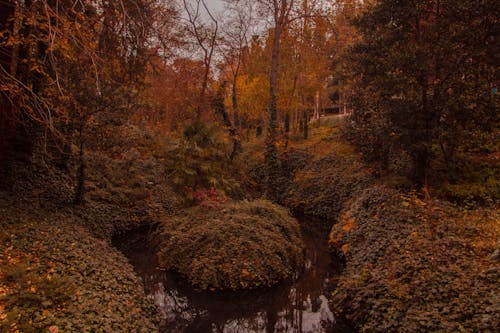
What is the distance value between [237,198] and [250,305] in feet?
27.8

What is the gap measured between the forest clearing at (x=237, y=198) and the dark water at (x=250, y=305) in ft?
0.15

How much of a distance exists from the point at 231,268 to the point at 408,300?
13.8 ft

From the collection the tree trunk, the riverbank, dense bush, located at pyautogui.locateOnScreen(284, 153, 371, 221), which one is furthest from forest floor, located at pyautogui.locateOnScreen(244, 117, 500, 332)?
the tree trunk

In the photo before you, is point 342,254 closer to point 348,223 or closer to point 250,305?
point 348,223

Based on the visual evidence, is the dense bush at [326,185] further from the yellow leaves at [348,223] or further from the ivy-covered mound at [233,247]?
the ivy-covered mound at [233,247]

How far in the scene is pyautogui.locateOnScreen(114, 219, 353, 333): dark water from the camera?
7.06 m

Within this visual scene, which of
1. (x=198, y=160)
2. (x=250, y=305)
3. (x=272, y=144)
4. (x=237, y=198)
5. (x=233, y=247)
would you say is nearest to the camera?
(x=250, y=305)

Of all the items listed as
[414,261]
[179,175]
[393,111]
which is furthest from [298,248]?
[179,175]

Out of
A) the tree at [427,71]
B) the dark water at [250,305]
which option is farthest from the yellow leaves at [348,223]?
the tree at [427,71]

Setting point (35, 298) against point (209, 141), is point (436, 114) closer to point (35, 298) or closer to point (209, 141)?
point (209, 141)

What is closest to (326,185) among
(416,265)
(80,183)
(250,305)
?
(250,305)

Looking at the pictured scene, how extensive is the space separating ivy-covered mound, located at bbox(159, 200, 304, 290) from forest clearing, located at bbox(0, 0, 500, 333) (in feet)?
0.18

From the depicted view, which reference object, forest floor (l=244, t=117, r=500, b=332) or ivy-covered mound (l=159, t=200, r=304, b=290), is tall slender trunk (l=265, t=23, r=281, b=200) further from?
forest floor (l=244, t=117, r=500, b=332)

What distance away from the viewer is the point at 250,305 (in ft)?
25.7
